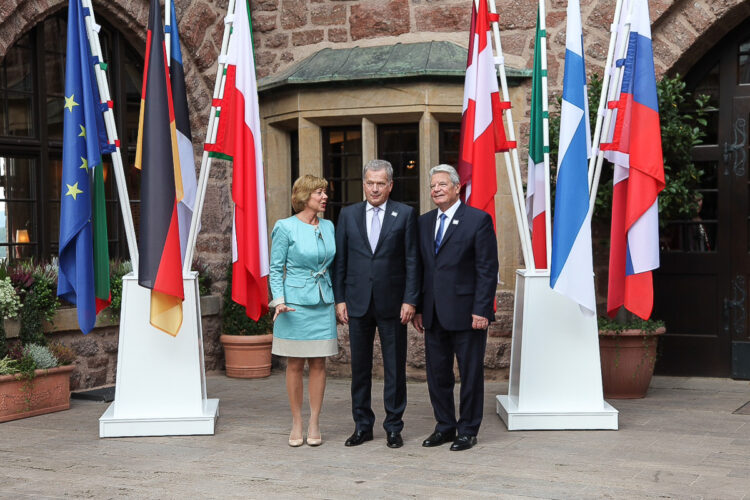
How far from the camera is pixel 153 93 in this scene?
6289 millimetres

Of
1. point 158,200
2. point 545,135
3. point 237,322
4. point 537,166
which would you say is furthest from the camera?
point 237,322

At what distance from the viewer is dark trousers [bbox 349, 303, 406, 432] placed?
5.90 m

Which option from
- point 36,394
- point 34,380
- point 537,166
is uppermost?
point 537,166

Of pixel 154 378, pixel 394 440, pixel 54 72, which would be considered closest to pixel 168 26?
pixel 54 72

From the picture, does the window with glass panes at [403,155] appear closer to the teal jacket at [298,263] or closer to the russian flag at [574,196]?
the russian flag at [574,196]

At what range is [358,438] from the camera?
593 centimetres

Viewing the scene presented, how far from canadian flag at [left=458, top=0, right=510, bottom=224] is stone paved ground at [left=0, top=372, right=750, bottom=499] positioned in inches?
62.0

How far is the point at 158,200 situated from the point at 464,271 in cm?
201

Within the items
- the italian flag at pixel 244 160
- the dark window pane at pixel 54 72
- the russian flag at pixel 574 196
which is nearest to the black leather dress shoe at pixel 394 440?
the italian flag at pixel 244 160

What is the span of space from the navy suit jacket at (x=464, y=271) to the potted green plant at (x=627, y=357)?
2149 millimetres

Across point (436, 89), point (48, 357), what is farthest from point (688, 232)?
point (48, 357)

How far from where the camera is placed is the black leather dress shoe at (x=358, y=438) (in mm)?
5914

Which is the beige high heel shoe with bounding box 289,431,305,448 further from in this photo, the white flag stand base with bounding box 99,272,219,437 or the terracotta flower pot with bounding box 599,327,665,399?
the terracotta flower pot with bounding box 599,327,665,399

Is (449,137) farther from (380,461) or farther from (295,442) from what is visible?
(380,461)
